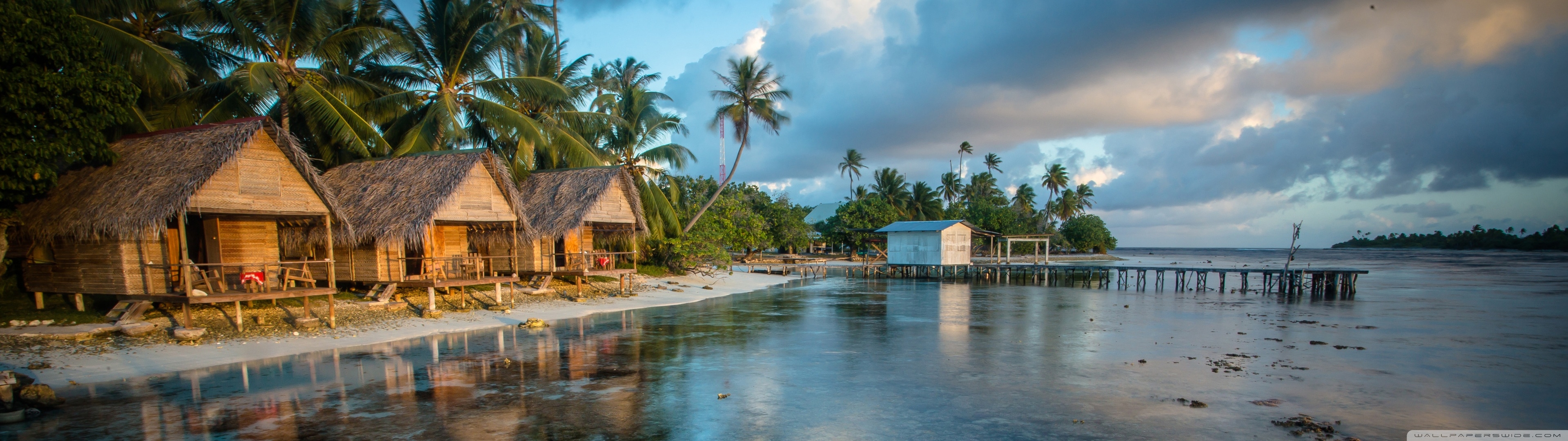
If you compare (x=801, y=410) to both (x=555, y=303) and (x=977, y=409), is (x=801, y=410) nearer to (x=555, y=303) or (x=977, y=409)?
(x=977, y=409)

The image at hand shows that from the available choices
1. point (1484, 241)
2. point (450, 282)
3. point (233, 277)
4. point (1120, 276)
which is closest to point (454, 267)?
point (450, 282)

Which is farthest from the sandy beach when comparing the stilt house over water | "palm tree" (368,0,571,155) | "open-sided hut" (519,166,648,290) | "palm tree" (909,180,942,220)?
"palm tree" (909,180,942,220)

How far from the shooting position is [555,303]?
61.7ft

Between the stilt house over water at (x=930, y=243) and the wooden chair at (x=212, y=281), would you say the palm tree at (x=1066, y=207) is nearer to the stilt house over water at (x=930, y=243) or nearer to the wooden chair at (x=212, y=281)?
the stilt house over water at (x=930, y=243)

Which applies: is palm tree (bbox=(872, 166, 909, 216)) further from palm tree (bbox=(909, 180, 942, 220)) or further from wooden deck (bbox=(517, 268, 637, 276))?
wooden deck (bbox=(517, 268, 637, 276))

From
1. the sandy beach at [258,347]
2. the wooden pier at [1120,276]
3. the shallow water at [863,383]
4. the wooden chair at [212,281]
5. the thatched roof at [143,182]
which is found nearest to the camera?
the shallow water at [863,383]

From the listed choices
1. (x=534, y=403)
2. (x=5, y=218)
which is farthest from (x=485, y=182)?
(x=534, y=403)

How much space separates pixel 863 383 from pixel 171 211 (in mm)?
10934

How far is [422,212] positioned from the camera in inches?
580

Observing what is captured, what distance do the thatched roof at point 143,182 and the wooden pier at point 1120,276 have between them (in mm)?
26607

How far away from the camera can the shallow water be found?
284 inches

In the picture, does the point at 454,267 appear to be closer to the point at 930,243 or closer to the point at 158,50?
the point at 158,50

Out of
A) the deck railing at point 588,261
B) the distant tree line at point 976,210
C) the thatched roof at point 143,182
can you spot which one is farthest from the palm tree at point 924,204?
the thatched roof at point 143,182

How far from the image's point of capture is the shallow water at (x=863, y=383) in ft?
23.7
